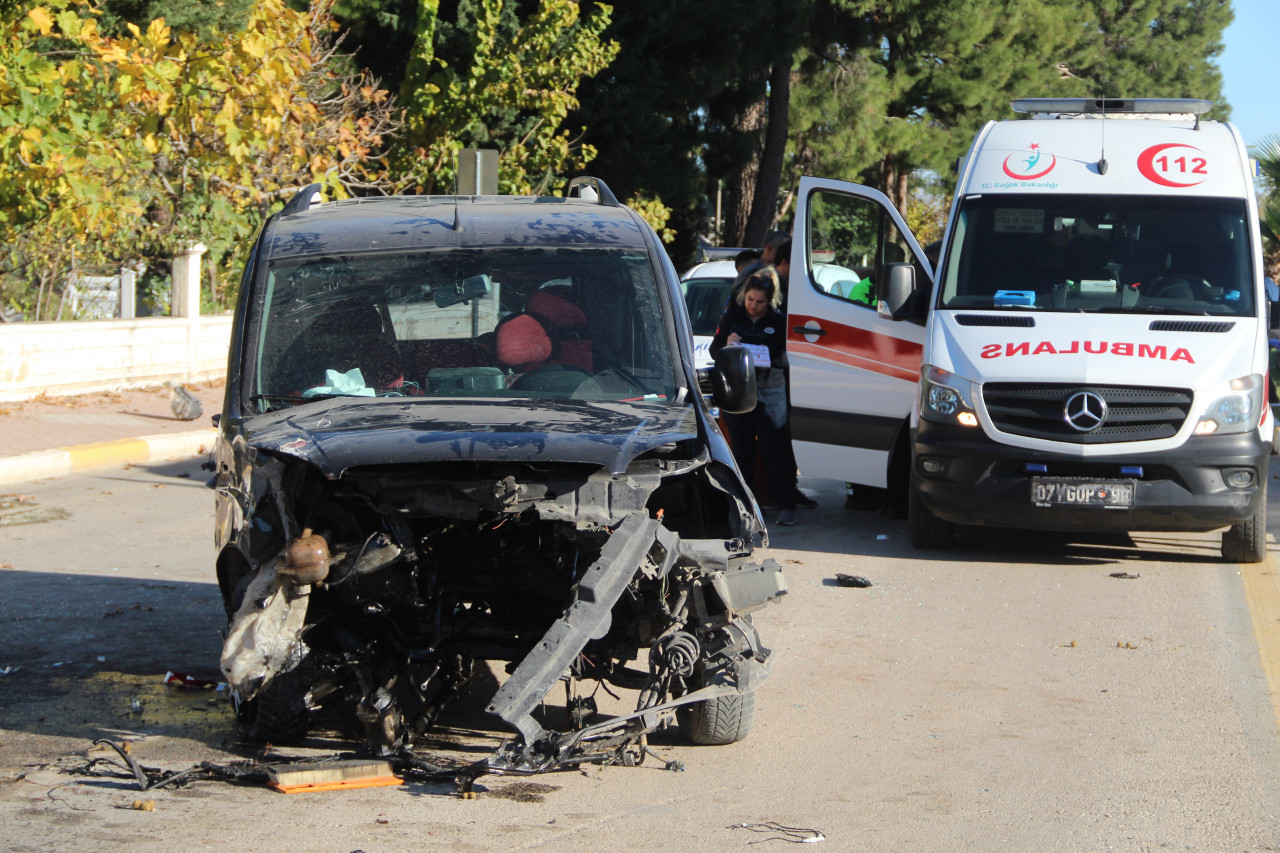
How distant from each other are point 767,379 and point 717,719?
530cm

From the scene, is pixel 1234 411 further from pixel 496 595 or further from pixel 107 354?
pixel 107 354

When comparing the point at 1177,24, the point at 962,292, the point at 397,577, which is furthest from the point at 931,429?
the point at 1177,24

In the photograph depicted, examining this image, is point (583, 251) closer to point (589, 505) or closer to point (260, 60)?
point (589, 505)

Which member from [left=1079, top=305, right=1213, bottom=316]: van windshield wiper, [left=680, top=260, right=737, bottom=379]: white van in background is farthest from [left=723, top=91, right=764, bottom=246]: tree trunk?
[left=1079, top=305, right=1213, bottom=316]: van windshield wiper

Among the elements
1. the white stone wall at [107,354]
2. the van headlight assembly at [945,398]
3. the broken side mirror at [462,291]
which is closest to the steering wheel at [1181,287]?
the van headlight assembly at [945,398]

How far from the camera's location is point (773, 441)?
405 inches

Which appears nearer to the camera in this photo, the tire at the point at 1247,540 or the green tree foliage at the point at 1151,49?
the tire at the point at 1247,540

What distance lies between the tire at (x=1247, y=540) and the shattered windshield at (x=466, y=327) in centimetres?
493

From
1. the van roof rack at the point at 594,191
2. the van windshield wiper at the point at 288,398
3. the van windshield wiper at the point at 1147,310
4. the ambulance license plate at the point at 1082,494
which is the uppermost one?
Answer: the van roof rack at the point at 594,191

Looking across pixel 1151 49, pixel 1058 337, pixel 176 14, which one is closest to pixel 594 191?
pixel 1058 337

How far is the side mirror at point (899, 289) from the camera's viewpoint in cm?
945

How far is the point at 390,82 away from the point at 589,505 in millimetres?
22014

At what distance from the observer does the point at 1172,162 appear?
9.58 metres

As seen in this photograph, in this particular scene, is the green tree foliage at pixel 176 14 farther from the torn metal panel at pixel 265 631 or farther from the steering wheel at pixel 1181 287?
the torn metal panel at pixel 265 631
